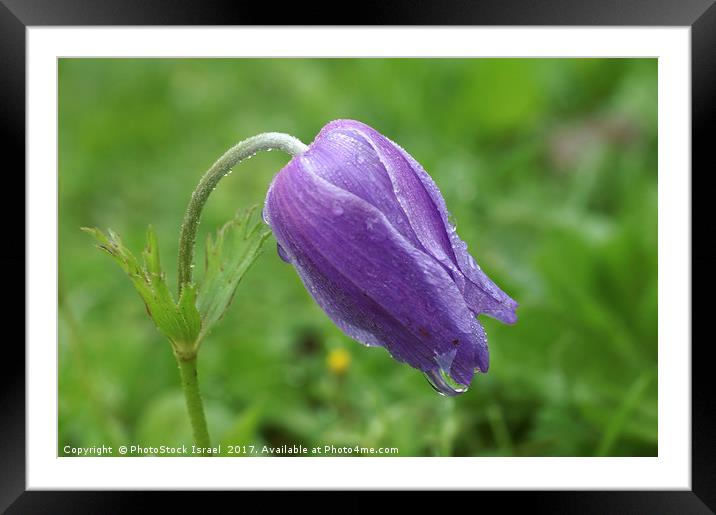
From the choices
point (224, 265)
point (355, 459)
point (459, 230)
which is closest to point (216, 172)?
point (224, 265)

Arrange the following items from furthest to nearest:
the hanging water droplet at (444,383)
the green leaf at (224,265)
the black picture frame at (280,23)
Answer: the black picture frame at (280,23) < the green leaf at (224,265) < the hanging water droplet at (444,383)

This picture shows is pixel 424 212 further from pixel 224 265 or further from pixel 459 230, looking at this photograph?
pixel 459 230

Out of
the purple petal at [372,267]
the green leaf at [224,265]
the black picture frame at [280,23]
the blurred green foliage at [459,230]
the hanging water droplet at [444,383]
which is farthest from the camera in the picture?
the blurred green foliage at [459,230]

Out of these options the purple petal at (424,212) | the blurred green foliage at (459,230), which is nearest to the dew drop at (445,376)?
the purple petal at (424,212)

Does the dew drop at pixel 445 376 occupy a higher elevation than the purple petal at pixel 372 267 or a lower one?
lower

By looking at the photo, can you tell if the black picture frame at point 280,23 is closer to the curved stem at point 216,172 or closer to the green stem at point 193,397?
the green stem at point 193,397

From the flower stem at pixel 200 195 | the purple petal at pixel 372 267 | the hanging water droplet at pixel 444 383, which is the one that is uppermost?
the flower stem at pixel 200 195

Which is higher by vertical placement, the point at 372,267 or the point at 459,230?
the point at 459,230

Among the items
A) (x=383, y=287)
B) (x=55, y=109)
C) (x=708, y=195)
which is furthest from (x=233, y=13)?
(x=708, y=195)
